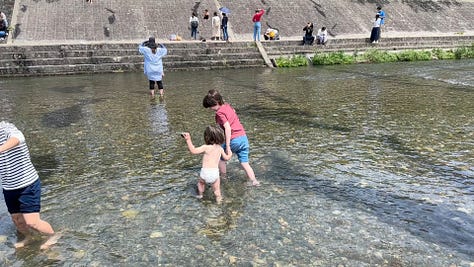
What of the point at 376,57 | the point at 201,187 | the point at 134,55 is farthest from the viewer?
the point at 376,57

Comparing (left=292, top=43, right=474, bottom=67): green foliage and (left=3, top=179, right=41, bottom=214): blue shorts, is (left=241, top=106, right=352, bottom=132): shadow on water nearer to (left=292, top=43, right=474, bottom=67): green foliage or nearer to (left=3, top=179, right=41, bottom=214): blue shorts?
(left=3, top=179, right=41, bottom=214): blue shorts

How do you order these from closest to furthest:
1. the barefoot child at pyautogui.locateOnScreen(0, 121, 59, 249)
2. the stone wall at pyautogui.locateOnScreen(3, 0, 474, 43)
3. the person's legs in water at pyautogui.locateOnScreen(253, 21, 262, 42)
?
the barefoot child at pyautogui.locateOnScreen(0, 121, 59, 249) → the person's legs in water at pyautogui.locateOnScreen(253, 21, 262, 42) → the stone wall at pyautogui.locateOnScreen(3, 0, 474, 43)

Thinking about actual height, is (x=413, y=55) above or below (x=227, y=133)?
above

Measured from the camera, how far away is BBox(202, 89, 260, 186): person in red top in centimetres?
606

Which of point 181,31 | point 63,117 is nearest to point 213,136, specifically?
point 63,117

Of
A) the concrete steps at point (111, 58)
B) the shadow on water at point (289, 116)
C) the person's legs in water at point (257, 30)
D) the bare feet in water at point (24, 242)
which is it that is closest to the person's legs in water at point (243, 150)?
the bare feet in water at point (24, 242)

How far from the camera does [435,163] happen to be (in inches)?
282

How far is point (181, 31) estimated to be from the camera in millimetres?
25875

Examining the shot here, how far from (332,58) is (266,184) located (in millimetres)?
18293

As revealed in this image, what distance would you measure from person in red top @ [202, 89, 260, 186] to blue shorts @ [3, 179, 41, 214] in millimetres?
2544

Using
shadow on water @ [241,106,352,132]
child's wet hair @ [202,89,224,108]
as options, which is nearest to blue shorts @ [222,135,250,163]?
child's wet hair @ [202,89,224,108]

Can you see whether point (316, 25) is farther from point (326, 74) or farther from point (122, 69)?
point (122, 69)

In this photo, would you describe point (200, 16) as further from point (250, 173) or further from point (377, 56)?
point (250, 173)

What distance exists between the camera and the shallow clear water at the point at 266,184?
458 cm
